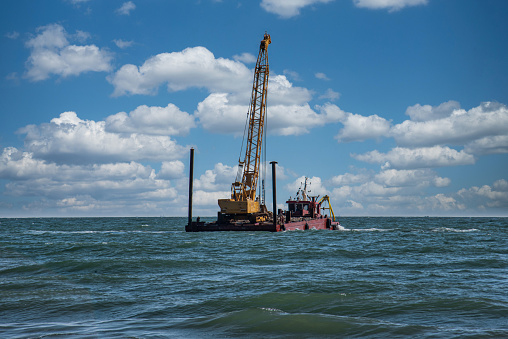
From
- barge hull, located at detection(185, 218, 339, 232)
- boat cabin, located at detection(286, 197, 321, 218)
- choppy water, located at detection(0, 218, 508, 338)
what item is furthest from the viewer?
boat cabin, located at detection(286, 197, 321, 218)

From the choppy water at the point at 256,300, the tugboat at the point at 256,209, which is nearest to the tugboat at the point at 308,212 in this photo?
the tugboat at the point at 256,209

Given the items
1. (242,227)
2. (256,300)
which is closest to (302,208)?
(242,227)

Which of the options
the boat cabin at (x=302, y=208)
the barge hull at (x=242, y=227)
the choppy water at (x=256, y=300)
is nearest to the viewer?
the choppy water at (x=256, y=300)

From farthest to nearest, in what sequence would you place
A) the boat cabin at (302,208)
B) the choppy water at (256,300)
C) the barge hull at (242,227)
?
the boat cabin at (302,208) < the barge hull at (242,227) < the choppy water at (256,300)

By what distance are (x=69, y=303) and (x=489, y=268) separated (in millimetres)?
15725

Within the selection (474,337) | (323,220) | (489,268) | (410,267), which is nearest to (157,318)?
(474,337)

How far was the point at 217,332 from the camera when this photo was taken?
8.95m

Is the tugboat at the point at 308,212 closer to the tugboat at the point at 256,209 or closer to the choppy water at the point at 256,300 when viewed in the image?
the tugboat at the point at 256,209

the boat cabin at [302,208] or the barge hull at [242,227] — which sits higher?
the boat cabin at [302,208]

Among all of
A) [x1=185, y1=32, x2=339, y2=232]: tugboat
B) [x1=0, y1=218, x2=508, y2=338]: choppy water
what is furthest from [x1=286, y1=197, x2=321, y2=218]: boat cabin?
[x1=0, y1=218, x2=508, y2=338]: choppy water

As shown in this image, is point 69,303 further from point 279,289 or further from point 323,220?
point 323,220

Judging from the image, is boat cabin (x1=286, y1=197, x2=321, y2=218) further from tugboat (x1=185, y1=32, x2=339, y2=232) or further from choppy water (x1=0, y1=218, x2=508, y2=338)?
choppy water (x1=0, y1=218, x2=508, y2=338)

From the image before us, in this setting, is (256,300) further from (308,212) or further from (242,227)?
(308,212)

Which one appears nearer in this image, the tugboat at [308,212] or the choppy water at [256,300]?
the choppy water at [256,300]
